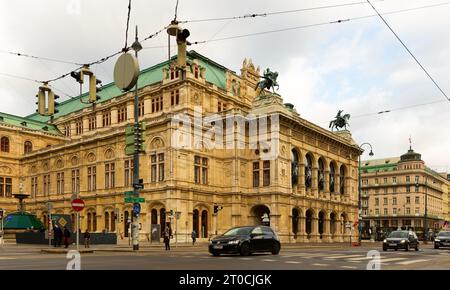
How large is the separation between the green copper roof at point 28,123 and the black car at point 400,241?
61393 millimetres

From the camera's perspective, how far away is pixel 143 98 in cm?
6431

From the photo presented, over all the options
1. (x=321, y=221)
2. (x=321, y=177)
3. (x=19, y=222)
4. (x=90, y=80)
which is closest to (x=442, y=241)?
(x=321, y=177)

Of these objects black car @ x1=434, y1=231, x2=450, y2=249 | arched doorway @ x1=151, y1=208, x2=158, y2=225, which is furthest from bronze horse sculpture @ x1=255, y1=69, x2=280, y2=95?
black car @ x1=434, y1=231, x2=450, y2=249

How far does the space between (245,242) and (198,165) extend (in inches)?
1333

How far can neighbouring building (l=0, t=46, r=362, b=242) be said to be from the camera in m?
54.7

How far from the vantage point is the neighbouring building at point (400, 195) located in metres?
118

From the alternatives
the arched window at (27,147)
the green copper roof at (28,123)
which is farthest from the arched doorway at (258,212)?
the arched window at (27,147)

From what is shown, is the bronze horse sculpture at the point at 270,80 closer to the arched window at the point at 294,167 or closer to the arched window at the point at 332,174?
the arched window at the point at 294,167

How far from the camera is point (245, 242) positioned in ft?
73.4

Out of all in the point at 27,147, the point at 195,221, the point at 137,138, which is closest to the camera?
the point at 137,138

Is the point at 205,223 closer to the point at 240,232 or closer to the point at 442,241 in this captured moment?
the point at 442,241

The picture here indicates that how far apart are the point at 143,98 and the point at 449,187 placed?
116413 millimetres

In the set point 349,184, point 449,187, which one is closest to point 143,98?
point 349,184

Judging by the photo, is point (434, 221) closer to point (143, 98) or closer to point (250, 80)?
point (250, 80)
